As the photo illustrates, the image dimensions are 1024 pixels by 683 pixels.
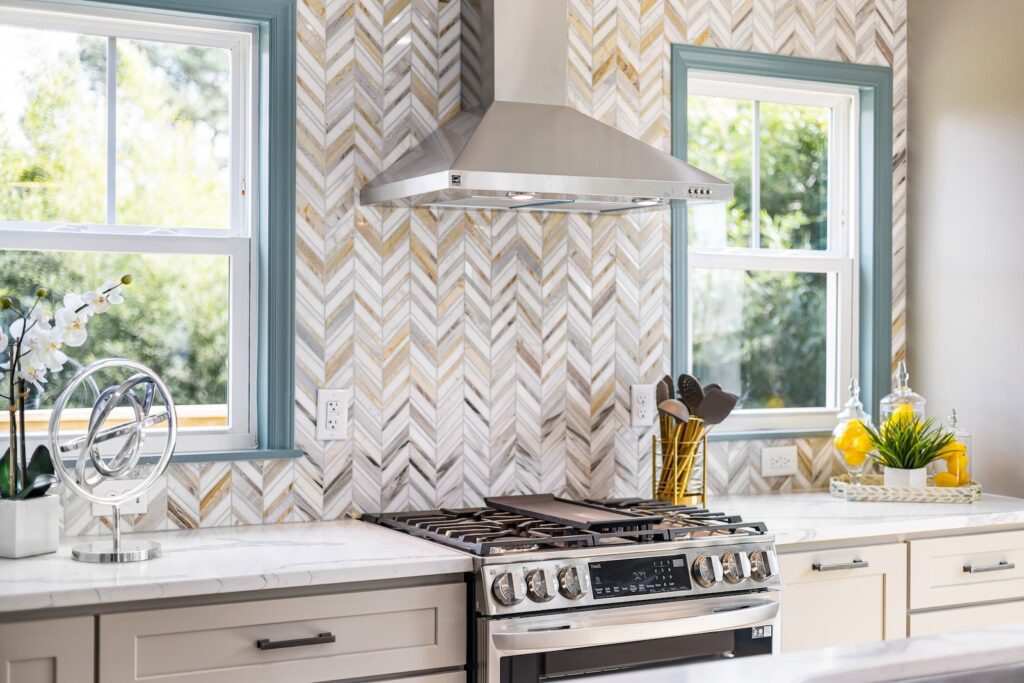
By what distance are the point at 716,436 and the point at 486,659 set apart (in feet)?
4.35

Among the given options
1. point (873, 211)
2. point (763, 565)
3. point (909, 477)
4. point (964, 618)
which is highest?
point (873, 211)

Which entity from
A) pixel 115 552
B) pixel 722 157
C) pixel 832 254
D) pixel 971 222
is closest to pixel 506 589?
pixel 115 552

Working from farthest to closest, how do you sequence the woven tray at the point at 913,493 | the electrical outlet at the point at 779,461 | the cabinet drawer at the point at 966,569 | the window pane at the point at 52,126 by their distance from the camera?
1. the electrical outlet at the point at 779,461
2. the woven tray at the point at 913,493
3. the cabinet drawer at the point at 966,569
4. the window pane at the point at 52,126

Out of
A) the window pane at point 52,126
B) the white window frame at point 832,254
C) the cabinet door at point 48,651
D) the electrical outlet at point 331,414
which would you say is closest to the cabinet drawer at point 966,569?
the white window frame at point 832,254

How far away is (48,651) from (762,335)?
90.9 inches

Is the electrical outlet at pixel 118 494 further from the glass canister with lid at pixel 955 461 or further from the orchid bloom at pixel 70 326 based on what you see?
the glass canister with lid at pixel 955 461

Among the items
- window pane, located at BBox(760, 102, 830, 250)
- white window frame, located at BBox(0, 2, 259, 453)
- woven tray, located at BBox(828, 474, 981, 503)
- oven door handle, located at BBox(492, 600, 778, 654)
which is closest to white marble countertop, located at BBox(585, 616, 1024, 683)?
oven door handle, located at BBox(492, 600, 778, 654)

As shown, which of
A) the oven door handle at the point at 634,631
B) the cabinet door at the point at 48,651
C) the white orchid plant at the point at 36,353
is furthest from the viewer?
the white orchid plant at the point at 36,353

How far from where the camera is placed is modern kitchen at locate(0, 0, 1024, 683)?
2.30 meters

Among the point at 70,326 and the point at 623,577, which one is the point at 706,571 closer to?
the point at 623,577

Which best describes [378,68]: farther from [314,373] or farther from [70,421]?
[70,421]

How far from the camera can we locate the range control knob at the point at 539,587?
7.52 ft

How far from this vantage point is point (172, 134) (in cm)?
284

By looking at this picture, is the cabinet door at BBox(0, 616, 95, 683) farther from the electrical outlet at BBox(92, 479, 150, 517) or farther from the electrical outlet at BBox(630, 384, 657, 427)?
the electrical outlet at BBox(630, 384, 657, 427)
